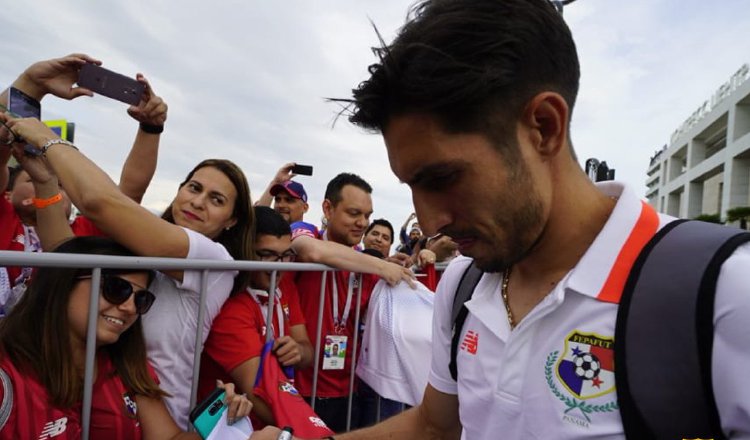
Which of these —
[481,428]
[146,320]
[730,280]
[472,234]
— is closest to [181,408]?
[146,320]

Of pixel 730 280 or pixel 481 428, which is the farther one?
pixel 481 428

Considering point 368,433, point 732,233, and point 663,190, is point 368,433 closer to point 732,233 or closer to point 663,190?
point 732,233

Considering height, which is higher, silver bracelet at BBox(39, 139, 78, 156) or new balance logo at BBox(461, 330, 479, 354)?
silver bracelet at BBox(39, 139, 78, 156)

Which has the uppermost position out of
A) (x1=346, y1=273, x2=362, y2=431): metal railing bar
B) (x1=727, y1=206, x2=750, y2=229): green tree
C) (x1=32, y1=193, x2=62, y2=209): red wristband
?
(x1=727, y1=206, x2=750, y2=229): green tree

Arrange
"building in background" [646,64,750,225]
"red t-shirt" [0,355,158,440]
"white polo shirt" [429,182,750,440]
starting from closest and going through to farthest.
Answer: "white polo shirt" [429,182,750,440], "red t-shirt" [0,355,158,440], "building in background" [646,64,750,225]

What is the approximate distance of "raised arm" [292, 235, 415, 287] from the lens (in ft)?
9.32

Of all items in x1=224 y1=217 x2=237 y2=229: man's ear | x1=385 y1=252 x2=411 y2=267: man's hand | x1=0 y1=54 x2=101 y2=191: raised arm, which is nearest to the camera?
x1=0 y1=54 x2=101 y2=191: raised arm

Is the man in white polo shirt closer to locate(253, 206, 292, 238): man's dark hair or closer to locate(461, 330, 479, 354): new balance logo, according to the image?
locate(461, 330, 479, 354): new balance logo

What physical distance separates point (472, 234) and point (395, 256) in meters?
3.09

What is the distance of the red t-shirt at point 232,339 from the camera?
7.50 ft

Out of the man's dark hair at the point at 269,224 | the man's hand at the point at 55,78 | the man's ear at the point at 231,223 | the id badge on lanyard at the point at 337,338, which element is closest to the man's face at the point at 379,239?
the id badge on lanyard at the point at 337,338

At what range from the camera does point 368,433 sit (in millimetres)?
1578

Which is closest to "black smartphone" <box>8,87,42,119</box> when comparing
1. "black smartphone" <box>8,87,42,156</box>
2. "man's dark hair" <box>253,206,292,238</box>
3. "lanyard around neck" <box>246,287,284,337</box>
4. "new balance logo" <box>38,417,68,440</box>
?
"black smartphone" <box>8,87,42,156</box>

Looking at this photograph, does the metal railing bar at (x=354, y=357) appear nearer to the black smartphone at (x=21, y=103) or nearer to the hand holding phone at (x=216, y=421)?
the hand holding phone at (x=216, y=421)
